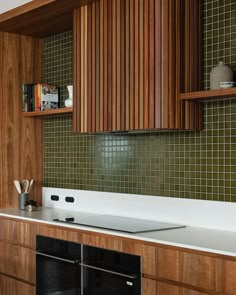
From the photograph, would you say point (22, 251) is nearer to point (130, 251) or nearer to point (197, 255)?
point (130, 251)

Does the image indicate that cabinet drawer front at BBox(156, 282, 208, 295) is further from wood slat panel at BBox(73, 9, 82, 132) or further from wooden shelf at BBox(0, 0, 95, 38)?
wooden shelf at BBox(0, 0, 95, 38)

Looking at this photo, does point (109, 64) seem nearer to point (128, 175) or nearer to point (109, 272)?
point (128, 175)

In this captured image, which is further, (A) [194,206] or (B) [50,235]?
(B) [50,235]

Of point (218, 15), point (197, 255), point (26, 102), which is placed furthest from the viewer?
point (26, 102)

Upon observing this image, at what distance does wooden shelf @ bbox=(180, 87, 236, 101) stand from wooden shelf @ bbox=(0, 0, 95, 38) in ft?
3.49

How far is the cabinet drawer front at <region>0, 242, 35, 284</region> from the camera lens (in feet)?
12.1

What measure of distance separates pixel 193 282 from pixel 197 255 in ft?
0.47

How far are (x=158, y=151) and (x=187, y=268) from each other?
43.2 inches

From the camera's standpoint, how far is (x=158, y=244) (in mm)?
2715

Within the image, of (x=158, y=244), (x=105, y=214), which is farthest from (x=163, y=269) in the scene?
(x=105, y=214)

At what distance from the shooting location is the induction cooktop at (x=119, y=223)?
10.1 feet

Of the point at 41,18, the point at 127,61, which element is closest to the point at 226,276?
the point at 127,61

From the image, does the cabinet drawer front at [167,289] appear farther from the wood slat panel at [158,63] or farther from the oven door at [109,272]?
the wood slat panel at [158,63]

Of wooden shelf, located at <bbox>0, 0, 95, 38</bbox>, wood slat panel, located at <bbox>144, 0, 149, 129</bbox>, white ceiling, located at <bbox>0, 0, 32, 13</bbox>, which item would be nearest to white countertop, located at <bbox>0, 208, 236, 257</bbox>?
wood slat panel, located at <bbox>144, 0, 149, 129</bbox>
